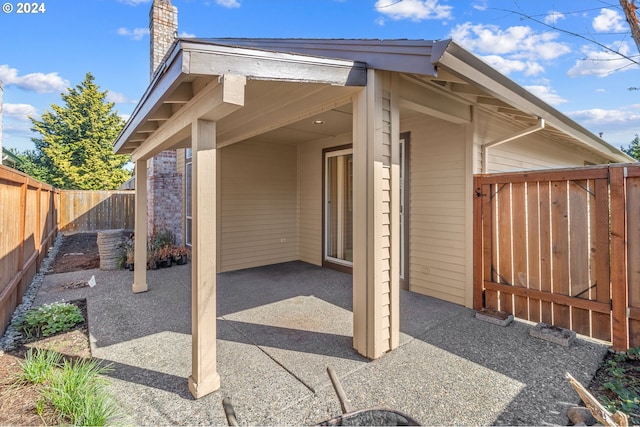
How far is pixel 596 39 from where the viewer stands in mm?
3859

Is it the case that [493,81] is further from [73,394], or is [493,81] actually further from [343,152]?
[73,394]

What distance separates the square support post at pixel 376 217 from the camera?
110 inches

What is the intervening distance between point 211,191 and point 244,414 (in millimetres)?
1601

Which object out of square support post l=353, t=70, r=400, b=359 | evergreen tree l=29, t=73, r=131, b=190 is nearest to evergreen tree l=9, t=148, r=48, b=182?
evergreen tree l=29, t=73, r=131, b=190

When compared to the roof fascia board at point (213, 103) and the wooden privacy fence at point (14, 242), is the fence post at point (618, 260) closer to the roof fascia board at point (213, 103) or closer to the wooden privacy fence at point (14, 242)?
the roof fascia board at point (213, 103)

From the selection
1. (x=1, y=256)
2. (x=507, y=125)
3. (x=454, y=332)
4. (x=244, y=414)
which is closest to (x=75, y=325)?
(x=1, y=256)

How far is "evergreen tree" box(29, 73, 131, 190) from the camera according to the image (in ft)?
61.6

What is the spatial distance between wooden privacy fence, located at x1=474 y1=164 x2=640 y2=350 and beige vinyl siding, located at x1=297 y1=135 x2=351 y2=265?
3.27 m

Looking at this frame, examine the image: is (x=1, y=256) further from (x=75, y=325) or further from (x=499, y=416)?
(x=499, y=416)

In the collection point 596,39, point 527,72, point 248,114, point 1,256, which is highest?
point 527,72

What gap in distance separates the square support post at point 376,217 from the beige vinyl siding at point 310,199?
3.35 metres

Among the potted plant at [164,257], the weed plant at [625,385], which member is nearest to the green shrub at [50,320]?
the potted plant at [164,257]

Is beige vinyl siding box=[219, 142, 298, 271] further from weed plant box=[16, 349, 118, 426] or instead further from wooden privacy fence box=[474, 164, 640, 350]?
wooden privacy fence box=[474, 164, 640, 350]

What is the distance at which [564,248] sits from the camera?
11.0 feet
